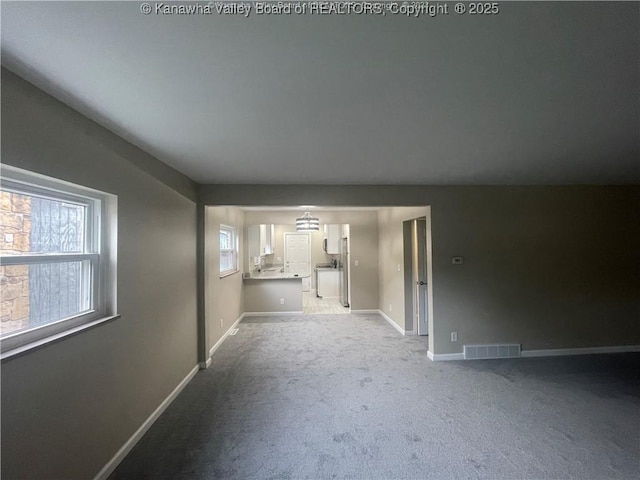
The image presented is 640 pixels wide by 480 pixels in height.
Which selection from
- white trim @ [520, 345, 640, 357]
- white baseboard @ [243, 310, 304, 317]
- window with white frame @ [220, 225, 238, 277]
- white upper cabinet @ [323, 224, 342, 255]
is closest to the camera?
white trim @ [520, 345, 640, 357]

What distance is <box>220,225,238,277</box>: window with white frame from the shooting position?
4.71 metres

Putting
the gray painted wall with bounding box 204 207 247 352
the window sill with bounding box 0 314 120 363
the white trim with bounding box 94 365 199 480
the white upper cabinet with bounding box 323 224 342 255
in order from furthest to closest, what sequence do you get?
1. the white upper cabinet with bounding box 323 224 342 255
2. the gray painted wall with bounding box 204 207 247 352
3. the white trim with bounding box 94 365 199 480
4. the window sill with bounding box 0 314 120 363

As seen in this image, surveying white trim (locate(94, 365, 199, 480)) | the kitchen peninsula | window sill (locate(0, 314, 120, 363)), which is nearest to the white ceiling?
window sill (locate(0, 314, 120, 363))

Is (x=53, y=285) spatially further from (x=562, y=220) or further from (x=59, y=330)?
(x=562, y=220)

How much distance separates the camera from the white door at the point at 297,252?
30.2 ft

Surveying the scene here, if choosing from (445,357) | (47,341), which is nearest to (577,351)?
(445,357)

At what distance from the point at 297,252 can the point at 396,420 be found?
23.5 ft

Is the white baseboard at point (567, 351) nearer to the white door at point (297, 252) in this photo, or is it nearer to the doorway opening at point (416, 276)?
the doorway opening at point (416, 276)

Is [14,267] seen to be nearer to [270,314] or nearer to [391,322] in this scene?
[270,314]

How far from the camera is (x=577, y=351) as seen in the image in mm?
3740

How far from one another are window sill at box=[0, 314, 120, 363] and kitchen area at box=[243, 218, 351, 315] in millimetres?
3686

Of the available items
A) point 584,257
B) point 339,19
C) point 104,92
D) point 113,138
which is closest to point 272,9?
point 339,19

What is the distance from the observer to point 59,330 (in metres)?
1.53

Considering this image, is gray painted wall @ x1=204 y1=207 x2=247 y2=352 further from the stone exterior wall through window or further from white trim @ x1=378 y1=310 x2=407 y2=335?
white trim @ x1=378 y1=310 x2=407 y2=335
